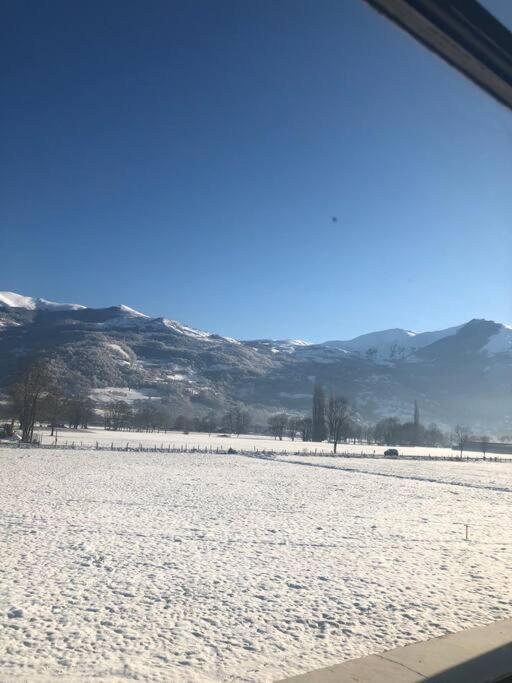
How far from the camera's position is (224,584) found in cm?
1052

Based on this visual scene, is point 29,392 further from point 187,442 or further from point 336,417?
point 336,417

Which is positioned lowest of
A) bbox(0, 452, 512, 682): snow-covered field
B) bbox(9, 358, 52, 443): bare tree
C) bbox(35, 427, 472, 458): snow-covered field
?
bbox(35, 427, 472, 458): snow-covered field

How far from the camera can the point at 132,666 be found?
6.65 metres

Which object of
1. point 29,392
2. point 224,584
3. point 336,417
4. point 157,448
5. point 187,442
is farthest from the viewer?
point 336,417

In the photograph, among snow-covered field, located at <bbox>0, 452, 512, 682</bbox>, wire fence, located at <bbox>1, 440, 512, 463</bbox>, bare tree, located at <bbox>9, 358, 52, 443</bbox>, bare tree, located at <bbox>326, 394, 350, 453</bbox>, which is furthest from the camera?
bare tree, located at <bbox>326, 394, 350, 453</bbox>

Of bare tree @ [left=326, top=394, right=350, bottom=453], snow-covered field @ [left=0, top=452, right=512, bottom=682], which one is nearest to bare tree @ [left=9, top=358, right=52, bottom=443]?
snow-covered field @ [left=0, top=452, right=512, bottom=682]

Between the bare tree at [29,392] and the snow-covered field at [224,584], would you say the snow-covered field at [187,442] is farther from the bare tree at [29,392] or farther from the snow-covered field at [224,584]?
the snow-covered field at [224,584]

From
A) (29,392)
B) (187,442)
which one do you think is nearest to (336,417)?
(187,442)

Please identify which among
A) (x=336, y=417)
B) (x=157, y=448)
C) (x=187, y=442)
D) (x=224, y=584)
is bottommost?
(x=187, y=442)

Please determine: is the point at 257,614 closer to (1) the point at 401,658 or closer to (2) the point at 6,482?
(1) the point at 401,658

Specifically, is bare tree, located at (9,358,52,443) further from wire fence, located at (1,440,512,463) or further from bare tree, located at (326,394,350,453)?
bare tree, located at (326,394,350,453)

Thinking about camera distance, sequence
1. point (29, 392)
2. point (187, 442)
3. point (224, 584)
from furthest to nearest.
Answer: point (187, 442) → point (29, 392) → point (224, 584)

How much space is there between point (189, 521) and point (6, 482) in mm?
14532

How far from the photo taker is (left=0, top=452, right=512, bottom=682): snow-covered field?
7086 millimetres
